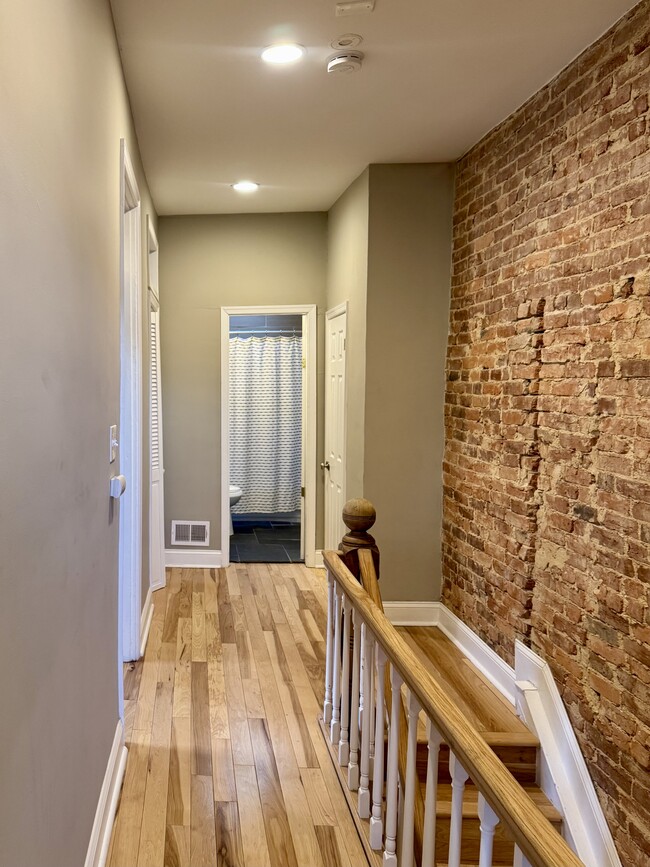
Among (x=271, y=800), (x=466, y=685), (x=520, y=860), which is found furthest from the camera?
(x=466, y=685)

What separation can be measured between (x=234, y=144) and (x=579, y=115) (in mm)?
1766

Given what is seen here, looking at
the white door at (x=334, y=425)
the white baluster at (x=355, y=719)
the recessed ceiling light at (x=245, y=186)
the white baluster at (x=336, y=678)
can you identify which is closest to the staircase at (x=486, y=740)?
the white baluster at (x=355, y=719)

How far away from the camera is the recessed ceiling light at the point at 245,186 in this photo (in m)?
4.05

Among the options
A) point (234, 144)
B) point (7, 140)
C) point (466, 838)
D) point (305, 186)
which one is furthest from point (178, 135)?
point (466, 838)

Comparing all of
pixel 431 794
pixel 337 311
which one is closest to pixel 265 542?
pixel 337 311

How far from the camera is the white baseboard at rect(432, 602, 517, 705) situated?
2947mm

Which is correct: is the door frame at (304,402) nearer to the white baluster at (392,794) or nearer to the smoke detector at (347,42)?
the smoke detector at (347,42)

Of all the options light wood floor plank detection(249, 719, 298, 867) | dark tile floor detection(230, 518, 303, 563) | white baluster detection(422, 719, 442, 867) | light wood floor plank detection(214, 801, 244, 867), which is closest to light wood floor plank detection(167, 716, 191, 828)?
light wood floor plank detection(214, 801, 244, 867)

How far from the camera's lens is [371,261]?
A: 144 inches

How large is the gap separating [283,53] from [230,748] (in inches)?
106

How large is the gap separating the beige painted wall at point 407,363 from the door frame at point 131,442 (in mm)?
1304

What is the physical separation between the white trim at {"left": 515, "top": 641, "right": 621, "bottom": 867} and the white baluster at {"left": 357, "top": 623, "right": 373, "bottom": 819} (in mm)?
824

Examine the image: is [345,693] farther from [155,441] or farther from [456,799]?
[155,441]

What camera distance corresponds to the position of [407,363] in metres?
3.72
